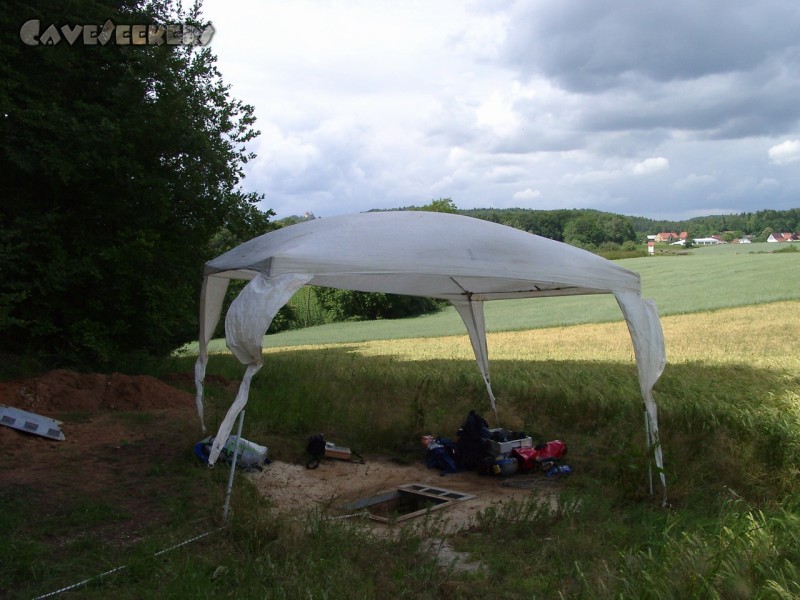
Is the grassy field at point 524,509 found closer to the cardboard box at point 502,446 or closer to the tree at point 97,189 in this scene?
the cardboard box at point 502,446

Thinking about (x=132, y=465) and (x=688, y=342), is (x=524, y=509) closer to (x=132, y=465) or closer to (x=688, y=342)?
(x=132, y=465)

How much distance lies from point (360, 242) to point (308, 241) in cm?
47

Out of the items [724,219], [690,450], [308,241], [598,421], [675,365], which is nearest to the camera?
Result: [308,241]

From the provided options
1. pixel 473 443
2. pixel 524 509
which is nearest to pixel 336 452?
pixel 473 443

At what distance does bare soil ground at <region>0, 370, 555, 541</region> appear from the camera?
6.39 meters

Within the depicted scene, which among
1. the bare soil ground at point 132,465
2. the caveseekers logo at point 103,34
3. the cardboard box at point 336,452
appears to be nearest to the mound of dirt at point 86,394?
the bare soil ground at point 132,465

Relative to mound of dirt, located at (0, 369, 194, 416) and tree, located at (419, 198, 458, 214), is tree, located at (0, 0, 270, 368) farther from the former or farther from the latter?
tree, located at (419, 198, 458, 214)

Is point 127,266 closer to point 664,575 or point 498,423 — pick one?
point 498,423

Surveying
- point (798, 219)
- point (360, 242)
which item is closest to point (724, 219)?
point (798, 219)

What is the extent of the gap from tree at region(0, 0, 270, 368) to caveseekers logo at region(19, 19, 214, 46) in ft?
0.44

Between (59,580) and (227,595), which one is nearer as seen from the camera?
(227,595)

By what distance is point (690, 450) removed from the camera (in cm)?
730

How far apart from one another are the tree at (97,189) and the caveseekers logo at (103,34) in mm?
133

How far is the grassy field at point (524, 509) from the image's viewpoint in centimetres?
403
